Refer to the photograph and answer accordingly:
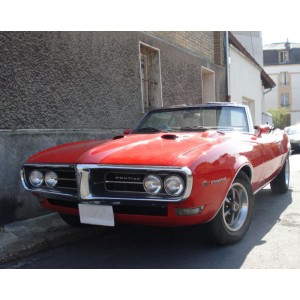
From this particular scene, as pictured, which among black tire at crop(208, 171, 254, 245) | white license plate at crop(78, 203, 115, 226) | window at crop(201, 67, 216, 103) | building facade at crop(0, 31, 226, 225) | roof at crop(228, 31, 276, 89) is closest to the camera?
white license plate at crop(78, 203, 115, 226)

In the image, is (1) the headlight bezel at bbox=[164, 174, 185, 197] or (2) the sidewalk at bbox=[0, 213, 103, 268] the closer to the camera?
(1) the headlight bezel at bbox=[164, 174, 185, 197]

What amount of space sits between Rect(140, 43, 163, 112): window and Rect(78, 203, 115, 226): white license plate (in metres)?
5.20

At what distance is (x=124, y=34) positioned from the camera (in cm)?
688

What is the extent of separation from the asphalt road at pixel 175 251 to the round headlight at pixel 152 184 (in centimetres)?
69

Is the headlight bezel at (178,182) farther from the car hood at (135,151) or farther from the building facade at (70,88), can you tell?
the building facade at (70,88)

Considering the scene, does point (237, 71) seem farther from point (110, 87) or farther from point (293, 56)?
point (293, 56)

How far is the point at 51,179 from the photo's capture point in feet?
11.2

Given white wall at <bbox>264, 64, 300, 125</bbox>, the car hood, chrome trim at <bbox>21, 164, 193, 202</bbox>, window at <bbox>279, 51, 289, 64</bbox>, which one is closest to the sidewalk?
chrome trim at <bbox>21, 164, 193, 202</bbox>

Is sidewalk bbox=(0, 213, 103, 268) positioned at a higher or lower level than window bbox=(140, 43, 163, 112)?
lower

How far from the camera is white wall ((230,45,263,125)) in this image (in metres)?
14.1

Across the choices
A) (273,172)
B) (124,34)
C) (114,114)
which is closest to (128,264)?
(273,172)

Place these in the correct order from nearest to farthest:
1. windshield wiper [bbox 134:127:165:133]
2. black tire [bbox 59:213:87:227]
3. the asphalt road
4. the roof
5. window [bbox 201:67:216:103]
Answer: the asphalt road, black tire [bbox 59:213:87:227], windshield wiper [bbox 134:127:165:133], window [bbox 201:67:216:103], the roof

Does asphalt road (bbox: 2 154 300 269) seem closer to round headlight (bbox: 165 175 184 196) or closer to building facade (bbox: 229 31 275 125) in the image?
round headlight (bbox: 165 175 184 196)

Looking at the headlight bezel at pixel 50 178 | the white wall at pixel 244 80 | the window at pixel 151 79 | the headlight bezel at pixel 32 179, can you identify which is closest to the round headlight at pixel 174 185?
the headlight bezel at pixel 50 178
